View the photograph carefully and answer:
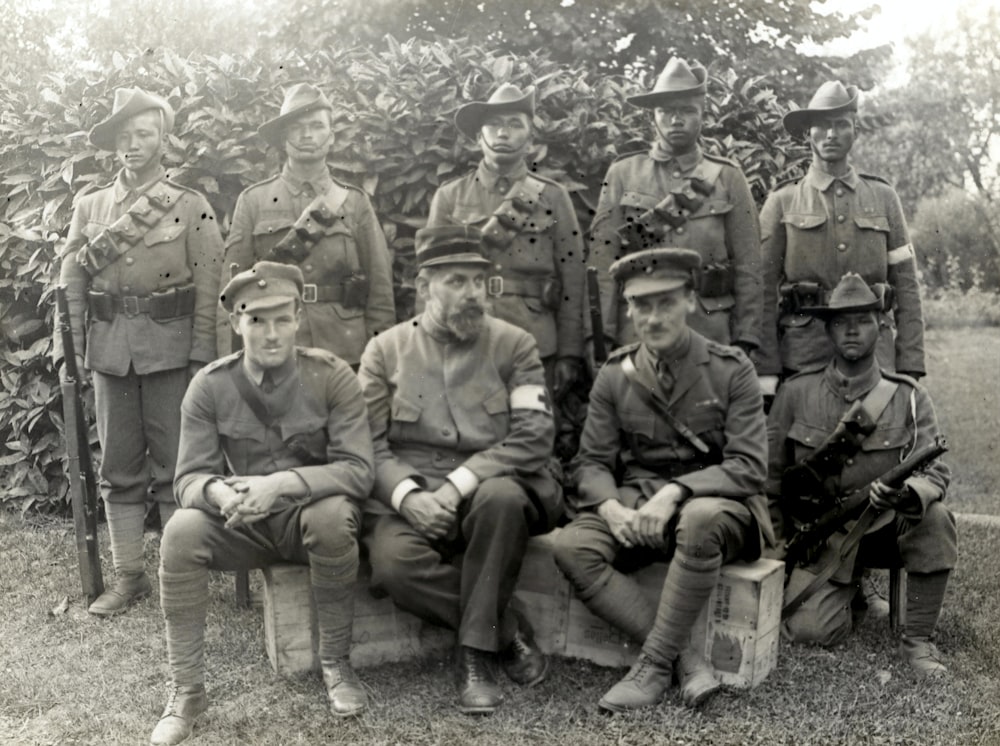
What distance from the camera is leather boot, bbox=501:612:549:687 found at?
3689mm

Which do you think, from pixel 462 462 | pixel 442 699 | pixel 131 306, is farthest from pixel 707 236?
pixel 131 306

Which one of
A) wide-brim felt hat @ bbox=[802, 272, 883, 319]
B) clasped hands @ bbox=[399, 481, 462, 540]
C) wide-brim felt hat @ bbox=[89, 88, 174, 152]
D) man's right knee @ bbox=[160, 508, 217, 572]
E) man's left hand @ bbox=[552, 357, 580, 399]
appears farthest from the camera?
man's left hand @ bbox=[552, 357, 580, 399]

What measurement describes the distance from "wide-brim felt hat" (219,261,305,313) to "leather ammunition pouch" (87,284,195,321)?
997 millimetres

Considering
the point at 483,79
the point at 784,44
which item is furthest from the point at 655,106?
the point at 784,44

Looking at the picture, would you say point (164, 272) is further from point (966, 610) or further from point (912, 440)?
point (966, 610)

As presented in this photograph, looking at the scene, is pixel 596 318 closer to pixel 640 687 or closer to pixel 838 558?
pixel 838 558

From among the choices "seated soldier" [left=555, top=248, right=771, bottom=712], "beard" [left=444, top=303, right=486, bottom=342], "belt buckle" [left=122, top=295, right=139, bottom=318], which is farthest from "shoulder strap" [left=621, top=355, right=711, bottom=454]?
"belt buckle" [left=122, top=295, right=139, bottom=318]

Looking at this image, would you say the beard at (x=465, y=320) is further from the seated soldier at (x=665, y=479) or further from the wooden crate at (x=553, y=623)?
the wooden crate at (x=553, y=623)

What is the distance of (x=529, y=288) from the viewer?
4.59 metres

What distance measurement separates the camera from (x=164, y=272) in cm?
452

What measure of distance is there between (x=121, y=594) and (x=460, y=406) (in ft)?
6.36

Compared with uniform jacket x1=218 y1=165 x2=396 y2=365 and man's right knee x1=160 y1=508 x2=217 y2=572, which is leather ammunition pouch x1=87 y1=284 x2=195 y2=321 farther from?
man's right knee x1=160 y1=508 x2=217 y2=572

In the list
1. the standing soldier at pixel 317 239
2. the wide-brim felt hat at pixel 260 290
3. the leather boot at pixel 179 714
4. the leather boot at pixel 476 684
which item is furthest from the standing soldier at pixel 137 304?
the leather boot at pixel 476 684

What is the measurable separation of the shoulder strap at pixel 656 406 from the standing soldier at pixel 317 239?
4.15 feet
